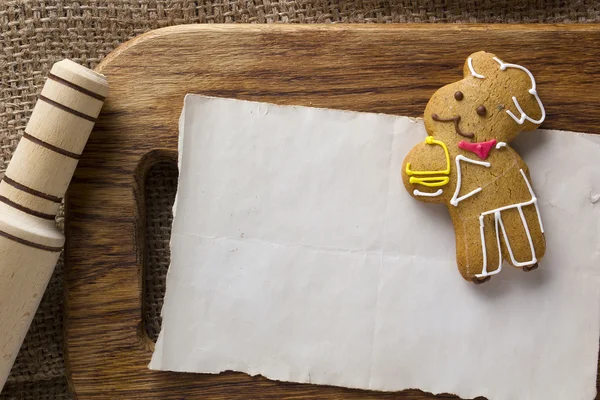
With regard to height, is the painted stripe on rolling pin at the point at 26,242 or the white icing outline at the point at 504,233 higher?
the painted stripe on rolling pin at the point at 26,242

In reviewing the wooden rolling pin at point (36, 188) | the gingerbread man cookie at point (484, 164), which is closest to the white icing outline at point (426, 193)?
the gingerbread man cookie at point (484, 164)

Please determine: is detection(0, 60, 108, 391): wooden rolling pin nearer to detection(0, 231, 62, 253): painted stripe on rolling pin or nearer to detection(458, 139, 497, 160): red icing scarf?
detection(0, 231, 62, 253): painted stripe on rolling pin

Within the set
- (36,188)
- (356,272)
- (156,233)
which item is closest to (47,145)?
(36,188)

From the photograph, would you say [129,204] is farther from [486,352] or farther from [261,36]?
[486,352]

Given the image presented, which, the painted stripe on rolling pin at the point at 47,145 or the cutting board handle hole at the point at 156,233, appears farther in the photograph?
the cutting board handle hole at the point at 156,233

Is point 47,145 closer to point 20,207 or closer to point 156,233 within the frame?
point 20,207

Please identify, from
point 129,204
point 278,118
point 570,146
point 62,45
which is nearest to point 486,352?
point 570,146

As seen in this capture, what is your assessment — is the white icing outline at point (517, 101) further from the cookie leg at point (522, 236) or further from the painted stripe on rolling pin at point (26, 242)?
the painted stripe on rolling pin at point (26, 242)
